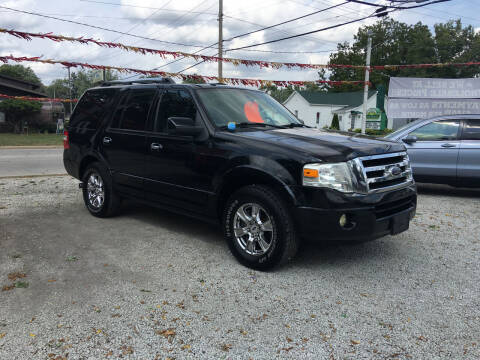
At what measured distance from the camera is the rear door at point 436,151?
7866mm

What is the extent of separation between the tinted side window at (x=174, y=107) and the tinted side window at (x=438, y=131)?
17.7 feet

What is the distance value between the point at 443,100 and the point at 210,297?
1240 centimetres

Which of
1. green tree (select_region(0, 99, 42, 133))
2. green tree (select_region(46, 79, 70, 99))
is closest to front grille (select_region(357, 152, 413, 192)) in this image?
green tree (select_region(0, 99, 42, 133))

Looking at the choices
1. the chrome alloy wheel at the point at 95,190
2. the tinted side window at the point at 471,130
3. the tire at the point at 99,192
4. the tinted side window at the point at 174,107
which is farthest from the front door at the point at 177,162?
the tinted side window at the point at 471,130

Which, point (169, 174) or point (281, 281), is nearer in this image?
point (281, 281)

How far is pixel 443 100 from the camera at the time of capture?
13242mm

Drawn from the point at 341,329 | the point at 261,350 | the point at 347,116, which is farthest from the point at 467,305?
the point at 347,116

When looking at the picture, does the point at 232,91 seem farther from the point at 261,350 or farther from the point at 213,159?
the point at 261,350

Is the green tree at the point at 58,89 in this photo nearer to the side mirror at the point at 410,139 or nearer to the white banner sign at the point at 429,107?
the white banner sign at the point at 429,107

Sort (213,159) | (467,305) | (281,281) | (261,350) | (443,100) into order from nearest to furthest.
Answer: (261,350) < (467,305) < (281,281) < (213,159) < (443,100)

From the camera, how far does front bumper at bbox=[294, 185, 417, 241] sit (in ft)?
12.0

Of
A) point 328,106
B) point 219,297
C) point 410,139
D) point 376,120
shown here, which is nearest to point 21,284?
point 219,297

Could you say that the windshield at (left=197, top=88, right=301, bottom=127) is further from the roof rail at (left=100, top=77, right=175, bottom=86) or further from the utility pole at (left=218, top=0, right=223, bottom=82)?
the utility pole at (left=218, top=0, right=223, bottom=82)

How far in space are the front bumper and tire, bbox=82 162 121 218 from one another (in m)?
3.17
